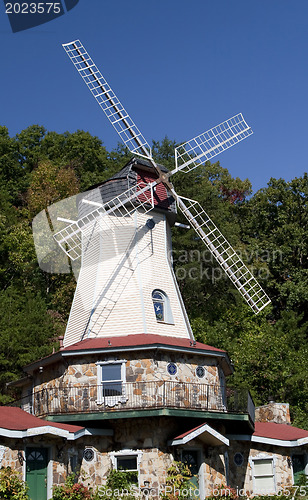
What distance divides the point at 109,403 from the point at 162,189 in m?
9.21

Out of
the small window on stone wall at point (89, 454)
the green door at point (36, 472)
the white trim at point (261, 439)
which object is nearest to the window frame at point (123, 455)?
the small window on stone wall at point (89, 454)

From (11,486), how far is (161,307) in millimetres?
8465

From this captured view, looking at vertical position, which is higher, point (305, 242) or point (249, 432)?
point (305, 242)

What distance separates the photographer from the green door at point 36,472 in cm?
1873

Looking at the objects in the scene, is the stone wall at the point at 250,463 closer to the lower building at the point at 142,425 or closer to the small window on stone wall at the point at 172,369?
the lower building at the point at 142,425

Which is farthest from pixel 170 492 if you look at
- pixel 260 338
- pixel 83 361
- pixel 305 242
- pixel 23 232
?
pixel 305 242

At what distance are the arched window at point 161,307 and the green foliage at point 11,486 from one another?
7590 mm

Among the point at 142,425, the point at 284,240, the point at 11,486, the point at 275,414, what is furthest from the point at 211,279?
the point at 11,486

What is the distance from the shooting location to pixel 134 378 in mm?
20812

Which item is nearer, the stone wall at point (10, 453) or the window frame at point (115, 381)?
the stone wall at point (10, 453)

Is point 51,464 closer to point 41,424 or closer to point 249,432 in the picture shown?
point 41,424

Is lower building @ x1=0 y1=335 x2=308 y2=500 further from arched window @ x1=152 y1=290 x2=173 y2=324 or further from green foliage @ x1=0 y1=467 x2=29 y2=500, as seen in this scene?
arched window @ x1=152 y1=290 x2=173 y2=324

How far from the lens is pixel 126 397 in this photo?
20516 millimetres

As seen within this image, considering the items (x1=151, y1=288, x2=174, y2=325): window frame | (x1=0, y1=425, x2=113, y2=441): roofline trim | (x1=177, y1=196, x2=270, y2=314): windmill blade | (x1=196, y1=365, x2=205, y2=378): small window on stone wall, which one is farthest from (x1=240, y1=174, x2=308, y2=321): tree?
(x1=0, y1=425, x2=113, y2=441): roofline trim
